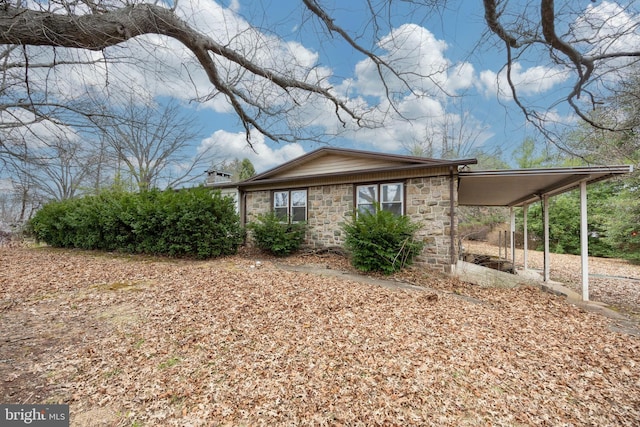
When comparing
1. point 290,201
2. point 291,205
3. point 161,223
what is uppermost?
point 290,201

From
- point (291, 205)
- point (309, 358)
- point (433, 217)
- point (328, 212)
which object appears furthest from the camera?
point (291, 205)

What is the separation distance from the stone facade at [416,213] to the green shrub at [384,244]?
62 centimetres

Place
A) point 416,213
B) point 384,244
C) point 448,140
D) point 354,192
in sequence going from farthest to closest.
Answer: point 448,140 → point 354,192 → point 416,213 → point 384,244

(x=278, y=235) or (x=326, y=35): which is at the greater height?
(x=326, y=35)

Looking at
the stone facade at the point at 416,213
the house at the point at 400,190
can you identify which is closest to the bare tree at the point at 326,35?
the house at the point at 400,190

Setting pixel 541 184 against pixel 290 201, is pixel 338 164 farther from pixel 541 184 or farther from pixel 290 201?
pixel 541 184

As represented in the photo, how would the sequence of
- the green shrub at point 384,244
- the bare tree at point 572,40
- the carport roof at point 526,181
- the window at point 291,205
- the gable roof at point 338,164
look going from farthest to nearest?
the window at point 291,205, the gable roof at point 338,164, the green shrub at point 384,244, the carport roof at point 526,181, the bare tree at point 572,40

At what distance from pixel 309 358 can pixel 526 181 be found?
6.96 metres

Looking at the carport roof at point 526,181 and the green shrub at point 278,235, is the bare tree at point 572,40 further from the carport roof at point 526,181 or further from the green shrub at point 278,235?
the green shrub at point 278,235

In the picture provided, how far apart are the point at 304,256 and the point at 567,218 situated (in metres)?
15.8

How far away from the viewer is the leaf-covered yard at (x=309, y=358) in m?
2.23

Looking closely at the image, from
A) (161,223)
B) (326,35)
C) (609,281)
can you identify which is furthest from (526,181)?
(161,223)

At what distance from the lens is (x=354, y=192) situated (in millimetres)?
8680

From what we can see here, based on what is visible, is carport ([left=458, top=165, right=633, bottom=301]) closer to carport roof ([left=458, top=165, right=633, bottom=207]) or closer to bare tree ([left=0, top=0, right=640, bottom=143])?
carport roof ([left=458, top=165, right=633, bottom=207])
